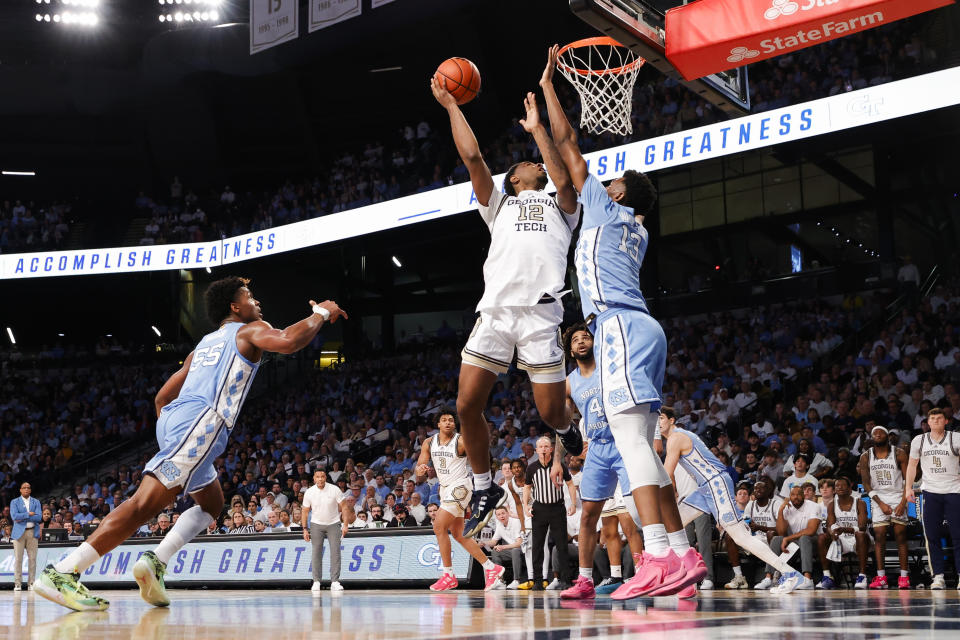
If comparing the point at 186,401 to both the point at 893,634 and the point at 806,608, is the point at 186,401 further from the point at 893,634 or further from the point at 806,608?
the point at 893,634

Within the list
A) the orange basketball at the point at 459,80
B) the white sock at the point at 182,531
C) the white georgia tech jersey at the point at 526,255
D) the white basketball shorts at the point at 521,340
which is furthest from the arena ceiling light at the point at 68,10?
the white basketball shorts at the point at 521,340

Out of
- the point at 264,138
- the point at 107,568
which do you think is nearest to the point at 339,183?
the point at 264,138

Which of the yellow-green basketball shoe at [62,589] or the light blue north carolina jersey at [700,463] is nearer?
the yellow-green basketball shoe at [62,589]

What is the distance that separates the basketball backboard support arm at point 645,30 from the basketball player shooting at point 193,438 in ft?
11.7

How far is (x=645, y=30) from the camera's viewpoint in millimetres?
8492

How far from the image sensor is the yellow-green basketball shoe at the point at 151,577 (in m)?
5.55

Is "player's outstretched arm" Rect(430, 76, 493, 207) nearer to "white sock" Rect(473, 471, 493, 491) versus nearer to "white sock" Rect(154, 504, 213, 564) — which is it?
"white sock" Rect(473, 471, 493, 491)

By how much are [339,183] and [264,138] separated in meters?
4.78

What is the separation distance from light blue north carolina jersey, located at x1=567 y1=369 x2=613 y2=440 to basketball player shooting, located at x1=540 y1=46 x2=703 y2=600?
1.84m

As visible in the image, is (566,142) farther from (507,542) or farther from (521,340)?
(507,542)

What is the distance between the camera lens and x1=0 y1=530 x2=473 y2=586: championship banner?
11961 millimetres

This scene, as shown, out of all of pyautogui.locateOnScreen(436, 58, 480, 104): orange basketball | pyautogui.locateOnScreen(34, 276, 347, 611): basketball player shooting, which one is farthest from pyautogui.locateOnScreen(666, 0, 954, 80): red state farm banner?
pyautogui.locateOnScreen(34, 276, 347, 611): basketball player shooting

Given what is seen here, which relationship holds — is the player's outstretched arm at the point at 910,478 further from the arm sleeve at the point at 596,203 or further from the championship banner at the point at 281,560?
the arm sleeve at the point at 596,203

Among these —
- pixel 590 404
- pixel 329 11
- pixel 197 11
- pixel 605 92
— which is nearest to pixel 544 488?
pixel 590 404
